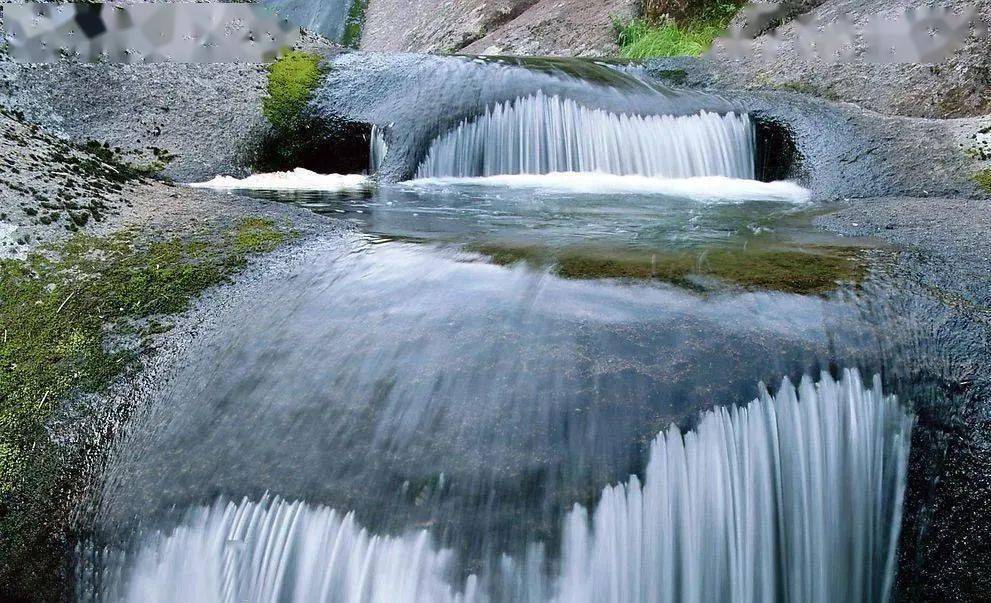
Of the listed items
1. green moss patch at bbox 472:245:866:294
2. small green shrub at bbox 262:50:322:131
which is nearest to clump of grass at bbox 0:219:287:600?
green moss patch at bbox 472:245:866:294

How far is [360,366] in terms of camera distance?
2756mm

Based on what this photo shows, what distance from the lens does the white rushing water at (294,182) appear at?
6848mm

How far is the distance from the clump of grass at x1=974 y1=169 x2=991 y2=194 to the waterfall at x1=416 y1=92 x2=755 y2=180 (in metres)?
1.99

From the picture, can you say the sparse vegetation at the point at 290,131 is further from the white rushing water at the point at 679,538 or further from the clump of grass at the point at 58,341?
the white rushing water at the point at 679,538

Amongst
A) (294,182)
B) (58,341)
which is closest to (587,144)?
(294,182)

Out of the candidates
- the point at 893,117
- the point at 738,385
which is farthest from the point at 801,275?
the point at 893,117

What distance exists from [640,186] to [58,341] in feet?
16.5

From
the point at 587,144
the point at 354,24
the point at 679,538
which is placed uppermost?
the point at 354,24

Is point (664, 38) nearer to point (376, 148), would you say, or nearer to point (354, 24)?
point (376, 148)

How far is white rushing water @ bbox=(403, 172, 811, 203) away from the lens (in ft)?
20.9

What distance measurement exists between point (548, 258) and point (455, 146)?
168 inches

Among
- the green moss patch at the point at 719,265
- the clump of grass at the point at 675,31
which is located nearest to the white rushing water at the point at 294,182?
the green moss patch at the point at 719,265

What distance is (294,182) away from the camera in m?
7.41

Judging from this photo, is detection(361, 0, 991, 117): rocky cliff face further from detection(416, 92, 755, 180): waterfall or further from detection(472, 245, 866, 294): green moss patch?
detection(472, 245, 866, 294): green moss patch
